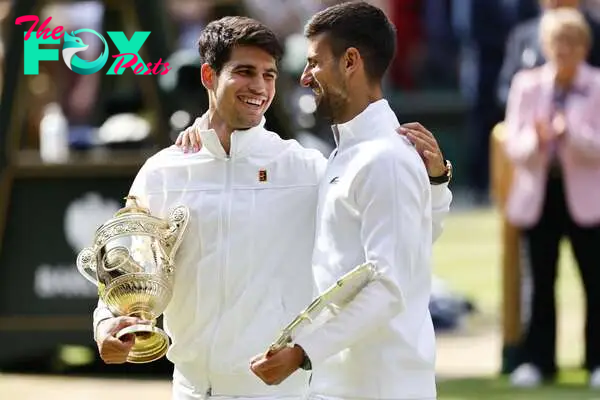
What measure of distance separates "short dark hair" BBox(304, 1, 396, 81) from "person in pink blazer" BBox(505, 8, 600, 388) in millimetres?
5105

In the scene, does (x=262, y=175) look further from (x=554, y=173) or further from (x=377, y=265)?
(x=554, y=173)

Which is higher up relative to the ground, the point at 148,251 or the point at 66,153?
the point at 66,153

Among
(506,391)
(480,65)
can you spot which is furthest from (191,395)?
(480,65)

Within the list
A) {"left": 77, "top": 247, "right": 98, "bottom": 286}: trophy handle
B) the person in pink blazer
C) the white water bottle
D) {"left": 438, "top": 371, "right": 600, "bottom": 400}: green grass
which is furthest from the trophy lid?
the white water bottle

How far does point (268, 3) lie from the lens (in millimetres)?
17750

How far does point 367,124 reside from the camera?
4680 mm

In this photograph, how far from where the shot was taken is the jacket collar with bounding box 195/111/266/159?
509 cm

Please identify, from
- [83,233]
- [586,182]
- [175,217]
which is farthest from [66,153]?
[175,217]

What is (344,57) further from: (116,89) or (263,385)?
(116,89)

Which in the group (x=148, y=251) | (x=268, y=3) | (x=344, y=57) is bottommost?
(x=148, y=251)

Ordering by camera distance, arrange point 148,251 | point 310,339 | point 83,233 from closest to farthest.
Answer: point 310,339
point 148,251
point 83,233

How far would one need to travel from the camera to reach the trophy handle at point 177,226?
4969 mm

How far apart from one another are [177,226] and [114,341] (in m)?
0.40

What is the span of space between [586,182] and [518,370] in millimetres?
1089
